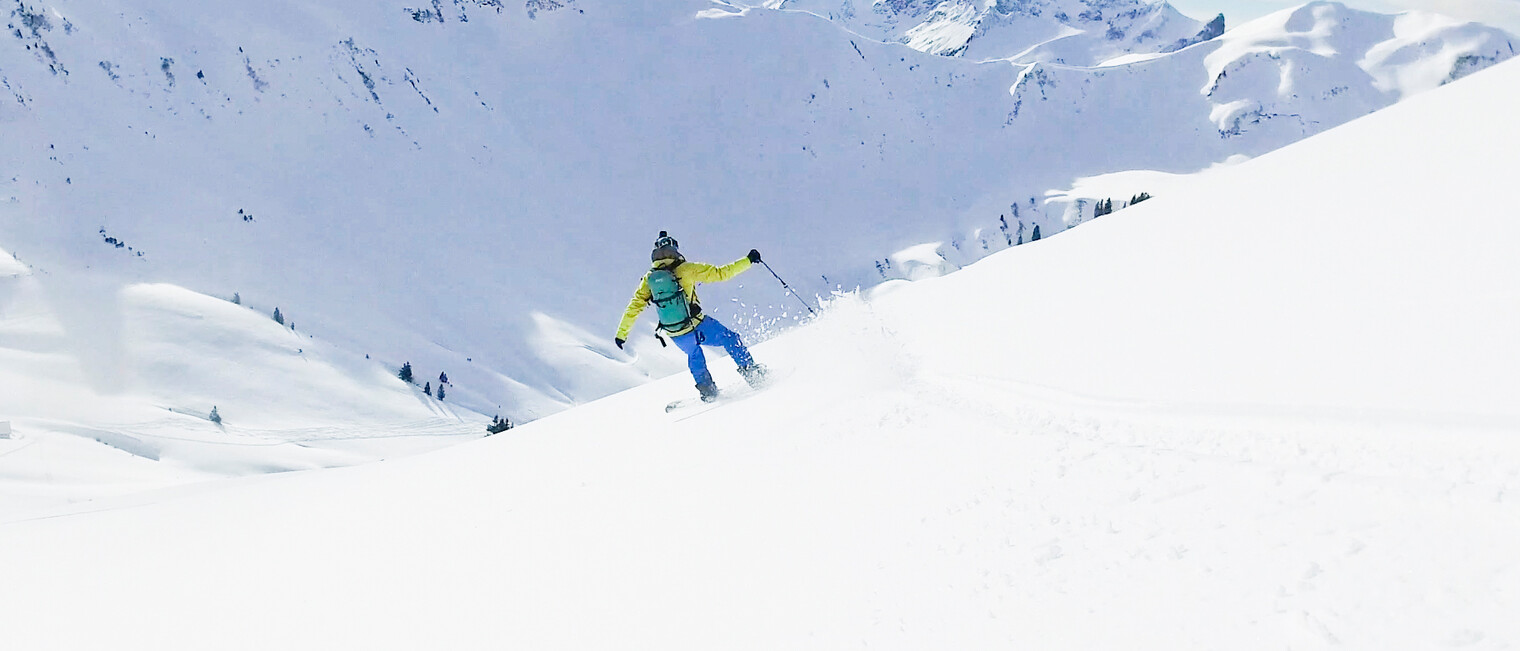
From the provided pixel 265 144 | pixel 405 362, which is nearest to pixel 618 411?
pixel 405 362

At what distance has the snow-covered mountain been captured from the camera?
61.1 meters

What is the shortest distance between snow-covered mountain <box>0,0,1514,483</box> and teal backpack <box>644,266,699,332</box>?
1387 centimetres

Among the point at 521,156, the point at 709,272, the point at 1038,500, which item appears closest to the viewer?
the point at 1038,500

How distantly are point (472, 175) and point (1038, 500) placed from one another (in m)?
122

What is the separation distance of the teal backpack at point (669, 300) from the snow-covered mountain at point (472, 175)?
546 inches

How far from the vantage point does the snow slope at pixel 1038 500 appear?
2605mm

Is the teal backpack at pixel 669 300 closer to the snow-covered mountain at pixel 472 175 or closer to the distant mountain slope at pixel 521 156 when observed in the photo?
the snow-covered mountain at pixel 472 175

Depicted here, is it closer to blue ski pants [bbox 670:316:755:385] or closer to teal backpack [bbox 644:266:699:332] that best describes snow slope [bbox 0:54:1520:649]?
blue ski pants [bbox 670:316:755:385]

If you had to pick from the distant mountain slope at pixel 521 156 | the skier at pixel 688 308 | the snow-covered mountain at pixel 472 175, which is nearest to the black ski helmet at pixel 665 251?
the skier at pixel 688 308

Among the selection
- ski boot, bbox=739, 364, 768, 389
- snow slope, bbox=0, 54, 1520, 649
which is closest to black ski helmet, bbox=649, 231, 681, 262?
ski boot, bbox=739, 364, 768, 389

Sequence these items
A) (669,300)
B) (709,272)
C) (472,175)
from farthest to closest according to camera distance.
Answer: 1. (472,175)
2. (709,272)
3. (669,300)

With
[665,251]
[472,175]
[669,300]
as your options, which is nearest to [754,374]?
[669,300]

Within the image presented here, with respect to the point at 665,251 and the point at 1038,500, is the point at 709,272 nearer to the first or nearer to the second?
the point at 665,251

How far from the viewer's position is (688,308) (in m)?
10.2
